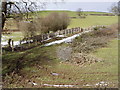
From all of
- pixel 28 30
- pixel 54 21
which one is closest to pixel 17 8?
pixel 28 30

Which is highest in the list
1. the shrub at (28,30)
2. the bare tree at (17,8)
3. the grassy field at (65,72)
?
the bare tree at (17,8)

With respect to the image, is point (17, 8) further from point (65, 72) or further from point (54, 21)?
point (54, 21)

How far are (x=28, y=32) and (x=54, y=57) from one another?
853cm

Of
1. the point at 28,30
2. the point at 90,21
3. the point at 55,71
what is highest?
the point at 90,21

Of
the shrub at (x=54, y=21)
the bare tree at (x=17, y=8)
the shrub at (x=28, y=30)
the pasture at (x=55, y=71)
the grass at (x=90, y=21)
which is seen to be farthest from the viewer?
the grass at (x=90, y=21)

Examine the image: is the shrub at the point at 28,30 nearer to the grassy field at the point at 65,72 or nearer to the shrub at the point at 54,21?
the shrub at the point at 54,21

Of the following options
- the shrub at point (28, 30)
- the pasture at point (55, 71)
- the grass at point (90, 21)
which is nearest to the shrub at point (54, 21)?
the shrub at point (28, 30)

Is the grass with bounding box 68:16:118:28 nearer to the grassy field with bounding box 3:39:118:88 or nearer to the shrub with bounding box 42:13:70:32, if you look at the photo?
the shrub with bounding box 42:13:70:32

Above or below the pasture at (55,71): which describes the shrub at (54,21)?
above

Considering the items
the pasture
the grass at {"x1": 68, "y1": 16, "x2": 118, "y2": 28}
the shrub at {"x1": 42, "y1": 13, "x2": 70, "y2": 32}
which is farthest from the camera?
the grass at {"x1": 68, "y1": 16, "x2": 118, "y2": 28}

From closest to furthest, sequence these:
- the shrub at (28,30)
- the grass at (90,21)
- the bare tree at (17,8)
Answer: the bare tree at (17,8), the shrub at (28,30), the grass at (90,21)

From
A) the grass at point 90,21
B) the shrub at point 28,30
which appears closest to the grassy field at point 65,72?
the shrub at point 28,30

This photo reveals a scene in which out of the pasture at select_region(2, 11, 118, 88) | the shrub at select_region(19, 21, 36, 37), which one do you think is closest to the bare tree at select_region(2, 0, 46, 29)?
the pasture at select_region(2, 11, 118, 88)

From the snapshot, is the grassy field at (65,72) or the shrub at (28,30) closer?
the grassy field at (65,72)
